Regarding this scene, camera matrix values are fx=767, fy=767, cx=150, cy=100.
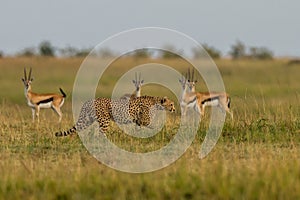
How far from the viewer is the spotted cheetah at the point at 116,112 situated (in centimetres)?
1245

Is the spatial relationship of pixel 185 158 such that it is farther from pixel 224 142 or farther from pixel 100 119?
pixel 100 119

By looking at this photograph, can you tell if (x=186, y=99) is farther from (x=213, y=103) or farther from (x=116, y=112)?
(x=116, y=112)

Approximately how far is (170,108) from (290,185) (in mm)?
6173

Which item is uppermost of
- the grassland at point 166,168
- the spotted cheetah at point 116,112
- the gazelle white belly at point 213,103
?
the gazelle white belly at point 213,103

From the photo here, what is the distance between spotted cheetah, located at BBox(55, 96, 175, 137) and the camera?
40.8ft

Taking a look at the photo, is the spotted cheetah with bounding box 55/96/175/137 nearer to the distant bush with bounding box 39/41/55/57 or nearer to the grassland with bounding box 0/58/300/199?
the grassland with bounding box 0/58/300/199

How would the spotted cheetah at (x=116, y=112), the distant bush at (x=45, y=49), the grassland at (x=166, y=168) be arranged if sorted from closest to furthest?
the grassland at (x=166, y=168) < the spotted cheetah at (x=116, y=112) < the distant bush at (x=45, y=49)

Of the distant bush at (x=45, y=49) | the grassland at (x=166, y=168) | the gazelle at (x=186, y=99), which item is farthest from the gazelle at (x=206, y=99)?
the distant bush at (x=45, y=49)

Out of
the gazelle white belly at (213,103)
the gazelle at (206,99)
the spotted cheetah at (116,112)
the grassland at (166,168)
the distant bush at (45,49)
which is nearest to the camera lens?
the grassland at (166,168)

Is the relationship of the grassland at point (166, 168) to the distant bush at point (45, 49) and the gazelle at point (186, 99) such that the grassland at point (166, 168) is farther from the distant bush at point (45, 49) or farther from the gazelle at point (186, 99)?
the distant bush at point (45, 49)

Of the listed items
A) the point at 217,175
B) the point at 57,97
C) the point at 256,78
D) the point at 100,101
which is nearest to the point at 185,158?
the point at 217,175

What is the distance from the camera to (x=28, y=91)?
20000mm

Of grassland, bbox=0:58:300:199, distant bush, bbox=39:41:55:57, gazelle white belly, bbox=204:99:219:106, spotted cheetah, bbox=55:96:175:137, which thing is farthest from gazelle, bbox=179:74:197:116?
distant bush, bbox=39:41:55:57

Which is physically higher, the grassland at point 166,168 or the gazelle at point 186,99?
the gazelle at point 186,99
